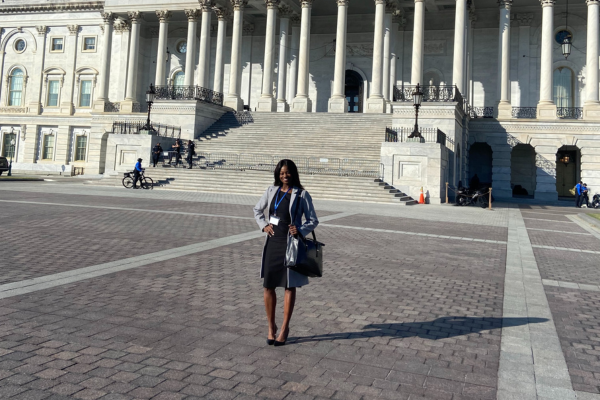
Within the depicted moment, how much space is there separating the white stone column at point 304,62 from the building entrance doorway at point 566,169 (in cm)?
2045

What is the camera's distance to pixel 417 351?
4422 millimetres

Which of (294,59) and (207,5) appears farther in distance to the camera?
(294,59)

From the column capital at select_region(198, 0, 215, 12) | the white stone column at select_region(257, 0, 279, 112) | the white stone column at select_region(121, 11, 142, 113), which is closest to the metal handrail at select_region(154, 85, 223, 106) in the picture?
the white stone column at select_region(257, 0, 279, 112)

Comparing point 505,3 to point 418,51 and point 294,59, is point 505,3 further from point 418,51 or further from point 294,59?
point 294,59

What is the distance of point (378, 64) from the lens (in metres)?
33.6

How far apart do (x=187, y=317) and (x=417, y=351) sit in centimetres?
243

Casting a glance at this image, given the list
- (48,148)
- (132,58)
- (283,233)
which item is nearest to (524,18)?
(132,58)

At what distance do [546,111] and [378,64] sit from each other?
12430 millimetres

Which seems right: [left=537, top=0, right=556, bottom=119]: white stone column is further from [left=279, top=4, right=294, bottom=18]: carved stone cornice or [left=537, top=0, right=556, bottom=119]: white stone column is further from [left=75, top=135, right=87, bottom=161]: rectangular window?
[left=75, top=135, right=87, bottom=161]: rectangular window

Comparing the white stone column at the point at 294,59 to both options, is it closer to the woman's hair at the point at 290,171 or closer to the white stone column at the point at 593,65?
the white stone column at the point at 593,65

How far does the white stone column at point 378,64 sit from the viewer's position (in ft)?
110

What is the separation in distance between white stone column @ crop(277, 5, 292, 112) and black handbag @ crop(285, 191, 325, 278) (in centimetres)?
3651

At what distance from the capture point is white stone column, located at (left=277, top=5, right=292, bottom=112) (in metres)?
40.1

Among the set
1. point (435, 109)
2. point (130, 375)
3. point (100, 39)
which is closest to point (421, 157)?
point (435, 109)
